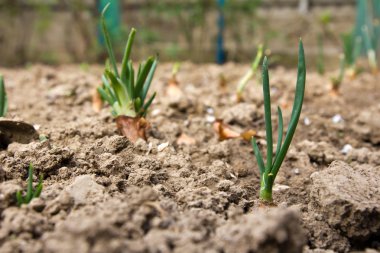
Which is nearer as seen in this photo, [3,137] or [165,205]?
[165,205]

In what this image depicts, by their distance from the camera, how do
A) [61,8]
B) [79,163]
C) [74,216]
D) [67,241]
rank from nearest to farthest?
[67,241] → [74,216] → [79,163] → [61,8]

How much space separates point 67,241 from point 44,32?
16.3ft

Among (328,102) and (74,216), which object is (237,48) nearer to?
(328,102)

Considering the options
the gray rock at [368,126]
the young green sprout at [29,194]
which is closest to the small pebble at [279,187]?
the young green sprout at [29,194]

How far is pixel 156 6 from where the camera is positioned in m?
4.98

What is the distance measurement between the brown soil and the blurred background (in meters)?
2.46

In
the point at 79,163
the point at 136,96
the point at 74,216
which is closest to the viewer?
the point at 74,216

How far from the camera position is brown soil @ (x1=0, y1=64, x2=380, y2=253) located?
95 cm

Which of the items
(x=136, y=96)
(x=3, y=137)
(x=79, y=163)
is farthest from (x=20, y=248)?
(x=136, y=96)

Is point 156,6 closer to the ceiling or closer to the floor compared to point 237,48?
closer to the ceiling

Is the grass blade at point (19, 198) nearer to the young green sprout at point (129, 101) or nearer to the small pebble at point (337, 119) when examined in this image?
the young green sprout at point (129, 101)

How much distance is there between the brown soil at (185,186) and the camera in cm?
95

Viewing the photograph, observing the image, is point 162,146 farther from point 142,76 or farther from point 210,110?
point 210,110

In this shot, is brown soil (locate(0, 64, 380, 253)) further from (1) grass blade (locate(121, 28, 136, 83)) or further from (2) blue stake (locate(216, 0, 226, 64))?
(2) blue stake (locate(216, 0, 226, 64))
